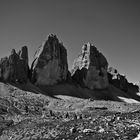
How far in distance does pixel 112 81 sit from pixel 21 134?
131828 millimetres

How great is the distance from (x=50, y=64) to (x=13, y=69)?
19626mm

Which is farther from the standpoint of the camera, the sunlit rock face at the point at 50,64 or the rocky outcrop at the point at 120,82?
the rocky outcrop at the point at 120,82

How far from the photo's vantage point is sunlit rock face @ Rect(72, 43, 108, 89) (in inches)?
5001

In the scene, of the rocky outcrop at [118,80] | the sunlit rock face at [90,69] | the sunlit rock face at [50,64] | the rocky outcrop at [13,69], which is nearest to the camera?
the rocky outcrop at [13,69]

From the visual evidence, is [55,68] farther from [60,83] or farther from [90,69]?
[90,69]

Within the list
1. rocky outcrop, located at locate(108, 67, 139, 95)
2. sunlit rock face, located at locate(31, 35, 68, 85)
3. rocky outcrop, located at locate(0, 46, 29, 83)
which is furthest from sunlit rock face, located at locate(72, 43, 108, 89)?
rocky outcrop, located at locate(0, 46, 29, 83)

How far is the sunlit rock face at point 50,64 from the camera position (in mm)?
113500

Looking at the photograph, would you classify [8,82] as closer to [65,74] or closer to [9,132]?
[65,74]

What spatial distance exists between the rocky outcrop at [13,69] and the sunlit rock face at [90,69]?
1262 inches

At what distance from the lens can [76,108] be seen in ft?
223

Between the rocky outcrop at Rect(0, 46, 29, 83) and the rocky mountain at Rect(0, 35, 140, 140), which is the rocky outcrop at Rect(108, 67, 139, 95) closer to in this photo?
the rocky mountain at Rect(0, 35, 140, 140)

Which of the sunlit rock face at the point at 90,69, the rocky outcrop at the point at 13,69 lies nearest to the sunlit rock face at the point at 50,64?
the rocky outcrop at the point at 13,69

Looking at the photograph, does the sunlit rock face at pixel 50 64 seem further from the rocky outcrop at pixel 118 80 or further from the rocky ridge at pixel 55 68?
the rocky outcrop at pixel 118 80

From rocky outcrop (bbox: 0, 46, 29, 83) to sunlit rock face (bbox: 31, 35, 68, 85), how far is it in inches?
245
